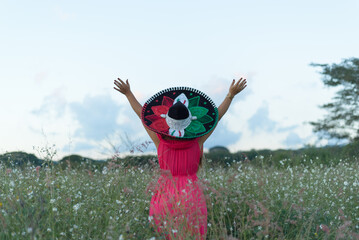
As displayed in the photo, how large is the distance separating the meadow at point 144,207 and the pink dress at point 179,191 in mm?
139

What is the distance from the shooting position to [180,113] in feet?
15.8

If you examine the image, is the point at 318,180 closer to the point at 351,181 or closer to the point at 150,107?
the point at 351,181

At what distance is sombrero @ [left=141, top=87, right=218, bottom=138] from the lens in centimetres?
488

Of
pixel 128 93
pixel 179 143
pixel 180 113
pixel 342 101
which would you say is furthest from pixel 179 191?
pixel 342 101

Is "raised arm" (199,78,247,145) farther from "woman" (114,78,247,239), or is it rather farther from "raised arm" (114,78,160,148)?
"raised arm" (114,78,160,148)

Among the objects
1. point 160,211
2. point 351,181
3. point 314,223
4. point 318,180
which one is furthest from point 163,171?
point 351,181

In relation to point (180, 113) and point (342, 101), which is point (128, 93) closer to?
point (180, 113)

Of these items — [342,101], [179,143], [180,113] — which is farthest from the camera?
[342,101]

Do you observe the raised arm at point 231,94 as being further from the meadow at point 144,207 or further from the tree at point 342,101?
the tree at point 342,101

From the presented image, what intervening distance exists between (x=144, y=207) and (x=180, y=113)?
1.38 metres

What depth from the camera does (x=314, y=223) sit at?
214 inches

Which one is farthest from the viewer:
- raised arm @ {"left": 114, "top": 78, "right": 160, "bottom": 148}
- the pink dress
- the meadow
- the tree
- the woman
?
the tree

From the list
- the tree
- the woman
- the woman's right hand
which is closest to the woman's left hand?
the woman

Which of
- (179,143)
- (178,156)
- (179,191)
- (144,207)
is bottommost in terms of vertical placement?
(144,207)
